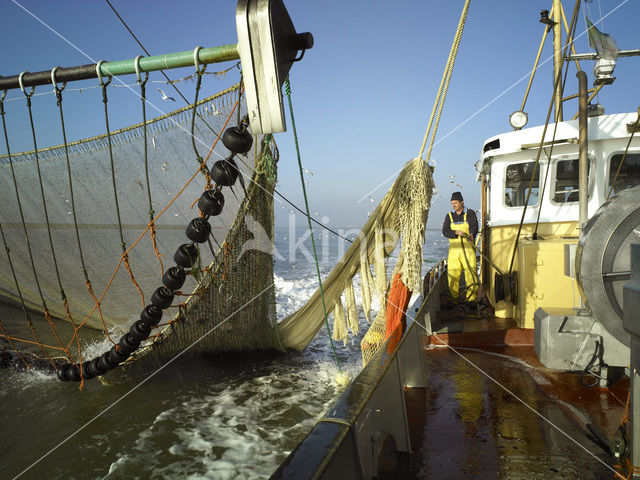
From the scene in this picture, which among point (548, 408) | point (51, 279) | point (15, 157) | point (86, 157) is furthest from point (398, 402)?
point (15, 157)

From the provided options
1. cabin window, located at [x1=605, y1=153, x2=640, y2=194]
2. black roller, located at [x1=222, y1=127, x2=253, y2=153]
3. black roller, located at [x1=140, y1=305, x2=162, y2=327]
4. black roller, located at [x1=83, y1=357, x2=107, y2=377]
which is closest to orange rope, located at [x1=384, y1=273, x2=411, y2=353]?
black roller, located at [x1=222, y1=127, x2=253, y2=153]

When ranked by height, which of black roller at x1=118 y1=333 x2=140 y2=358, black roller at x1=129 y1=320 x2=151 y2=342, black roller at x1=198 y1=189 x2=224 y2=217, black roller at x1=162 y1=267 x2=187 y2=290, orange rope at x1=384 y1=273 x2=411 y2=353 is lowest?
black roller at x1=118 y1=333 x2=140 y2=358

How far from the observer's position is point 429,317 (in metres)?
4.80

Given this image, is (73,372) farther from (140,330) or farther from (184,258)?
(184,258)

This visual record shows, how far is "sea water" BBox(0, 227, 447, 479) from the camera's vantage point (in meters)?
3.68

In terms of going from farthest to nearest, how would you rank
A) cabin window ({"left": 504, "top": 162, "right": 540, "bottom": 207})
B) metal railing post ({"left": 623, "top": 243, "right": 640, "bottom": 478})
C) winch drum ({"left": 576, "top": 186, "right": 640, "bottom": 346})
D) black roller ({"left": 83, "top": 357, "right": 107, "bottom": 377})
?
cabin window ({"left": 504, "top": 162, "right": 540, "bottom": 207}), black roller ({"left": 83, "top": 357, "right": 107, "bottom": 377}), winch drum ({"left": 576, "top": 186, "right": 640, "bottom": 346}), metal railing post ({"left": 623, "top": 243, "right": 640, "bottom": 478})

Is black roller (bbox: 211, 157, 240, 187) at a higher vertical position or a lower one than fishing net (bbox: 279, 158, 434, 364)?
higher

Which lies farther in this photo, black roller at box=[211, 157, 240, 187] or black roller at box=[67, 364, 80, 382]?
black roller at box=[67, 364, 80, 382]

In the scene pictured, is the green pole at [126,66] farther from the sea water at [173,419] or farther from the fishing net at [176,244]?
the sea water at [173,419]

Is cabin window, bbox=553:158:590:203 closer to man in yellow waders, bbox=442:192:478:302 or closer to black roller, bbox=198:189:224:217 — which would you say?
man in yellow waders, bbox=442:192:478:302

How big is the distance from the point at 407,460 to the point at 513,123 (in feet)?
15.7

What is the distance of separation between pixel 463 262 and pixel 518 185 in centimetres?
144

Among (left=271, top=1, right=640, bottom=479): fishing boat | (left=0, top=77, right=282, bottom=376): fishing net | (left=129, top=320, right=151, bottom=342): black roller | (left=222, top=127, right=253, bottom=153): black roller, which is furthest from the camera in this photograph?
(left=0, top=77, right=282, bottom=376): fishing net

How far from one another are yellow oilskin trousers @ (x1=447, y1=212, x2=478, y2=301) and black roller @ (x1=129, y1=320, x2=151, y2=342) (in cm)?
440
